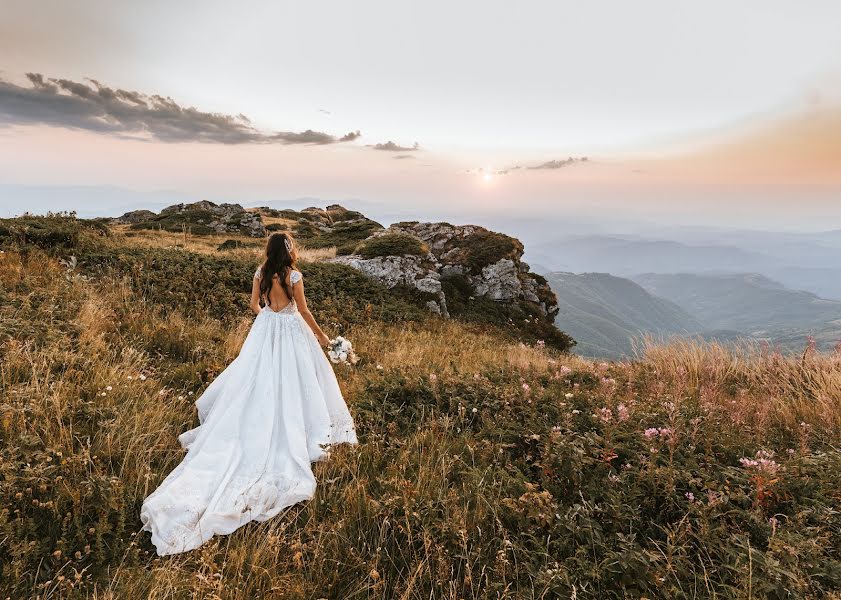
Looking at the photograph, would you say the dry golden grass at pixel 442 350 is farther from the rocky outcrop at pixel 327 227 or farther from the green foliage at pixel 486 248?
the rocky outcrop at pixel 327 227

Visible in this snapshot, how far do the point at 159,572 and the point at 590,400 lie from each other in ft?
18.9

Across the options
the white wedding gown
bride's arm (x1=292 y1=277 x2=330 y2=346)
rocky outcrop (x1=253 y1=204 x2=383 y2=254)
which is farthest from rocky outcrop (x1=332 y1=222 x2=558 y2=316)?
the white wedding gown

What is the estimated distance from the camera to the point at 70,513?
11.8 feet

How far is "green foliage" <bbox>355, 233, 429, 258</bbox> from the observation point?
20781mm

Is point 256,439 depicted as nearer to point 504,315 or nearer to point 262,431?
point 262,431

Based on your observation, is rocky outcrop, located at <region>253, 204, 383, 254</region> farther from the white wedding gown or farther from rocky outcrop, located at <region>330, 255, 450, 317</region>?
the white wedding gown

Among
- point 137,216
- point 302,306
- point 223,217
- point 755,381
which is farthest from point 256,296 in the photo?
point 137,216

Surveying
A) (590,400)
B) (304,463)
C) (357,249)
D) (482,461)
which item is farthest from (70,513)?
(357,249)

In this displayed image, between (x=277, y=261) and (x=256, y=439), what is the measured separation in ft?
8.27

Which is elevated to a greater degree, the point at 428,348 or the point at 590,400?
the point at 590,400

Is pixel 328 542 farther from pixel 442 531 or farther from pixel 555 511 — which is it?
pixel 555 511

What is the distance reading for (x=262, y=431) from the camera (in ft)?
17.8

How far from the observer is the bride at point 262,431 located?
4.12m

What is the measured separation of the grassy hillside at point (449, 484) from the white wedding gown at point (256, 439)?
0.21 m
